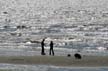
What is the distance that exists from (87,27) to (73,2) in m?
45.2

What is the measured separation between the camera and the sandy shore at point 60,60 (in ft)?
100

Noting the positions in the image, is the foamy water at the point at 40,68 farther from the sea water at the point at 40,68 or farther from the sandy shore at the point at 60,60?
the sandy shore at the point at 60,60

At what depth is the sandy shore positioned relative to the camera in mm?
30500

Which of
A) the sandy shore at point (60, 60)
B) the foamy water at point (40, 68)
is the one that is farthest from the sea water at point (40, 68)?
the sandy shore at point (60, 60)

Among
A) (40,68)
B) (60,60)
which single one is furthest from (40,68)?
(60,60)

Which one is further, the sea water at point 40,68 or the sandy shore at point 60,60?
the sandy shore at point 60,60

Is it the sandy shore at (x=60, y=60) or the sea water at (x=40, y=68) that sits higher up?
the sea water at (x=40, y=68)

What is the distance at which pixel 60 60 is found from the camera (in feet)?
104

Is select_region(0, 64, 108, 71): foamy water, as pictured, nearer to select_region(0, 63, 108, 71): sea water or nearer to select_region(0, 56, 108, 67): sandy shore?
select_region(0, 63, 108, 71): sea water

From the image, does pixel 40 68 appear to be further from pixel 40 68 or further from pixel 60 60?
pixel 60 60

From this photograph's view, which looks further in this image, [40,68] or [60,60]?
[60,60]

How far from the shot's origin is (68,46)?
43562mm

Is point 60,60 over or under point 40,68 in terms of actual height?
under

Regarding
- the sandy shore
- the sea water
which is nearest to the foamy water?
the sea water
